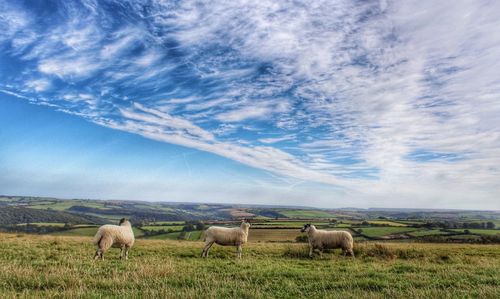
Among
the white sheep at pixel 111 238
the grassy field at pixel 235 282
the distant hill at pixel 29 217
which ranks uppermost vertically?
the white sheep at pixel 111 238

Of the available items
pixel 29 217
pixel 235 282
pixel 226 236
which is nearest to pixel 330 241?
pixel 226 236

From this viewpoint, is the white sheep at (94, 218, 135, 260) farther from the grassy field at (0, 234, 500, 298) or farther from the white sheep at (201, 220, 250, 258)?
the white sheep at (201, 220, 250, 258)

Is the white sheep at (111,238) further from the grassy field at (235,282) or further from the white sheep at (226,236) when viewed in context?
the white sheep at (226,236)

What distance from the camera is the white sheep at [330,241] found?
16.6 m

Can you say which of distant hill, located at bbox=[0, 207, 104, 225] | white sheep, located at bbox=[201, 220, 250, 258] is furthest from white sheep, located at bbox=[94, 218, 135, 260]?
distant hill, located at bbox=[0, 207, 104, 225]

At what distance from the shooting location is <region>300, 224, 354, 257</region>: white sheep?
54.4ft

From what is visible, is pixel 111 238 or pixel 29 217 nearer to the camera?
pixel 111 238

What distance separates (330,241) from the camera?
16984 mm

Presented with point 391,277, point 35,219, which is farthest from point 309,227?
point 35,219

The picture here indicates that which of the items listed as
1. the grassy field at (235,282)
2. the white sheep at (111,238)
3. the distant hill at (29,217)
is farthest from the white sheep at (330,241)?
the distant hill at (29,217)

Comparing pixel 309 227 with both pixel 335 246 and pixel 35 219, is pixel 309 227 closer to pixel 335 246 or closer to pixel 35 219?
pixel 335 246

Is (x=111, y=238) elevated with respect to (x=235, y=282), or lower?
elevated

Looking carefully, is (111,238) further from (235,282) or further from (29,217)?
(29,217)

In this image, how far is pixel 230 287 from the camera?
8000mm
